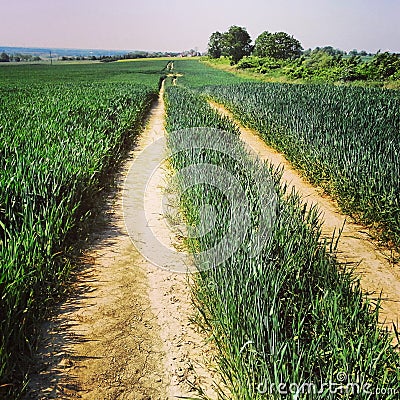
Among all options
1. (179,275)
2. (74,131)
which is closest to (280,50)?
(74,131)

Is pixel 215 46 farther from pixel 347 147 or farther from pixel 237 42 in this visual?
pixel 347 147

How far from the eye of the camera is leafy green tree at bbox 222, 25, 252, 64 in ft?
209

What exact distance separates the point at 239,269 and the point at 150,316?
1.03 meters

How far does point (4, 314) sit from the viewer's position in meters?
2.70

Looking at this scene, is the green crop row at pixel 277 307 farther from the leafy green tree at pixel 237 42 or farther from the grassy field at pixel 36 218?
the leafy green tree at pixel 237 42

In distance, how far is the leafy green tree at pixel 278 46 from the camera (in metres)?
56.2

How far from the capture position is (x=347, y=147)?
634cm

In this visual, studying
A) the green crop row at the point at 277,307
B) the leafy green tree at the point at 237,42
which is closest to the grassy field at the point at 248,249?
the green crop row at the point at 277,307

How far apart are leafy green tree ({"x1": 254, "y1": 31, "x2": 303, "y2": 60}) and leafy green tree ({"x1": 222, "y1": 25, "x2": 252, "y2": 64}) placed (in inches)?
207

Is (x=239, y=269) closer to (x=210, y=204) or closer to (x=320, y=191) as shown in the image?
(x=210, y=204)

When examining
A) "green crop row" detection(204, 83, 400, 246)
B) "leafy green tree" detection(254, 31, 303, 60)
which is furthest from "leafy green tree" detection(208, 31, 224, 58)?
"green crop row" detection(204, 83, 400, 246)

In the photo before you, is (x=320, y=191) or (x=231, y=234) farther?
(x=320, y=191)

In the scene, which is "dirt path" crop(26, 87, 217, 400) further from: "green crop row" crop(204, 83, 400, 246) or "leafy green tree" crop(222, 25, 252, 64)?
"leafy green tree" crop(222, 25, 252, 64)

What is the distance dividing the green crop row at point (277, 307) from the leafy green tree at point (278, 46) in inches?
2213
